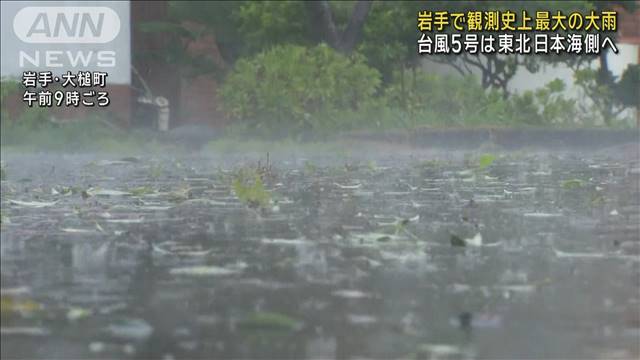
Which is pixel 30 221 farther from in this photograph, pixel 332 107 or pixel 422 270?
pixel 332 107

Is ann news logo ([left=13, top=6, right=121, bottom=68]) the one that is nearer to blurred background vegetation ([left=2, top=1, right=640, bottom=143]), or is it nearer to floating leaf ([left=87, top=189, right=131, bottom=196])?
blurred background vegetation ([left=2, top=1, right=640, bottom=143])

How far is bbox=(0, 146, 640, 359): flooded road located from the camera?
503 cm

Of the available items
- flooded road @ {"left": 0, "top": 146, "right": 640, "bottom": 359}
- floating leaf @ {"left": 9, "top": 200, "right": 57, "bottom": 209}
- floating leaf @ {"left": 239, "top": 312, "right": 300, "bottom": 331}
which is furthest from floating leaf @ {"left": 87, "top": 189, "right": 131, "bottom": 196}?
floating leaf @ {"left": 239, "top": 312, "right": 300, "bottom": 331}

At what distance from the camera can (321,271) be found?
22.7ft

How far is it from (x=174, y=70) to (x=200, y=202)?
19.5 metres

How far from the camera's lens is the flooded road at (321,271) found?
503 cm

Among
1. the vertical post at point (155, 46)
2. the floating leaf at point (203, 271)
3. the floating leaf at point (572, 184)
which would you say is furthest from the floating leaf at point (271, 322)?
the vertical post at point (155, 46)

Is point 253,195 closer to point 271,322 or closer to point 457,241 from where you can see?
point 457,241

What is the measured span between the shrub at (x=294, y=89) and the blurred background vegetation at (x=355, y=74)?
0.02 meters

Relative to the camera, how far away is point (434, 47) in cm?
2789

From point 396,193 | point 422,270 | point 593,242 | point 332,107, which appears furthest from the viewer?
point 332,107

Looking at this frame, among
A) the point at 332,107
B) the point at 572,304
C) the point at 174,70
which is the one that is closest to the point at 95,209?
the point at 572,304

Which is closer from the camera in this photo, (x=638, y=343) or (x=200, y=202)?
(x=638, y=343)

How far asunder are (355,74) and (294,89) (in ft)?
4.01
